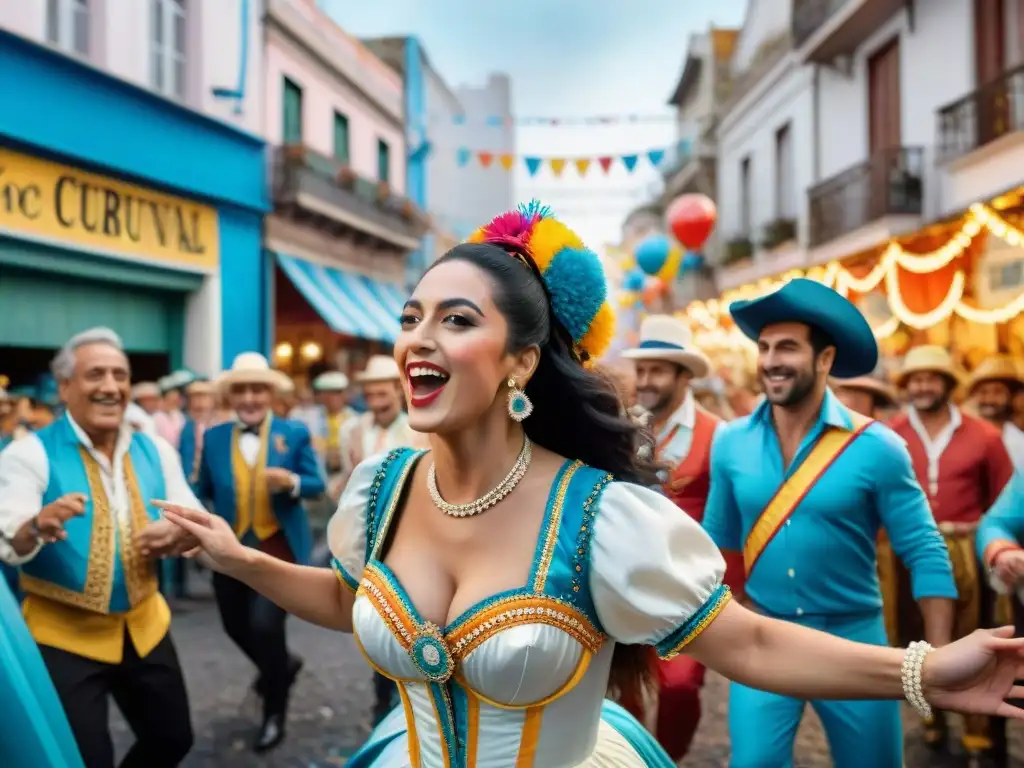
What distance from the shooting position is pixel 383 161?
787 inches

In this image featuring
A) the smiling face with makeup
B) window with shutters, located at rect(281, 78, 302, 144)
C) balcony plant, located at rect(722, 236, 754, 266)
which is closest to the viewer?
the smiling face with makeup

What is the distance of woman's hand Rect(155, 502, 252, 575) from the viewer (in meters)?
2.39

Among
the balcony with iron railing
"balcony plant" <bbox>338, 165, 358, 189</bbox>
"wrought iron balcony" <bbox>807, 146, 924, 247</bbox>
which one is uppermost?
the balcony with iron railing

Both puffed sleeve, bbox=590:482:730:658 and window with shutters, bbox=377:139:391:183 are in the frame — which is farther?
window with shutters, bbox=377:139:391:183

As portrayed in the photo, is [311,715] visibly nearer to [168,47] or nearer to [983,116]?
[168,47]

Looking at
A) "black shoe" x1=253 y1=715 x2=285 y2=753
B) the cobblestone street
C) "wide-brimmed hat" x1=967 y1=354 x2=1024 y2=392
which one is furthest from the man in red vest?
"wide-brimmed hat" x1=967 y1=354 x2=1024 y2=392

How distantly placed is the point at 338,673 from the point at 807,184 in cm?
1517

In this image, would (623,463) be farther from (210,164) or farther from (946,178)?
(946,178)

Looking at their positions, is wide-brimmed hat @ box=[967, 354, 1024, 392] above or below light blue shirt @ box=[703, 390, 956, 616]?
above

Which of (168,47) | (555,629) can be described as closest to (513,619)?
(555,629)

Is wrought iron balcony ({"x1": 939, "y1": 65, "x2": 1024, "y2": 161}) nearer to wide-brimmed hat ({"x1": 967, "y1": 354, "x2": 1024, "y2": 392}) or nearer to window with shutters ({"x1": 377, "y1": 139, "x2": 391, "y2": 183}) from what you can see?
wide-brimmed hat ({"x1": 967, "y1": 354, "x2": 1024, "y2": 392})

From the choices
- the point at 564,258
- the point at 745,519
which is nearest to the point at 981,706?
the point at 564,258

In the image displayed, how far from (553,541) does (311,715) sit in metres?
3.77

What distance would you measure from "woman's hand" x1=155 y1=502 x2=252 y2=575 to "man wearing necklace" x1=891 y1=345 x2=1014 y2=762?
12.7 feet
